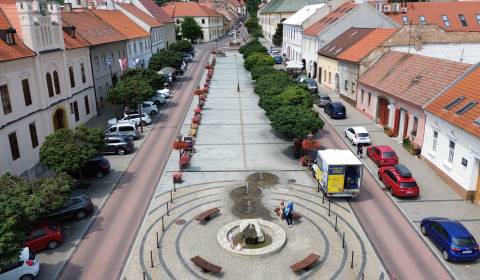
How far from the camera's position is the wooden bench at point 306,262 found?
19484 millimetres

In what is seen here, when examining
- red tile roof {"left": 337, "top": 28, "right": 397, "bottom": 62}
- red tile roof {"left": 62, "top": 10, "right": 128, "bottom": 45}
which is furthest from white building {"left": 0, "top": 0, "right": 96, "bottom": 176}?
red tile roof {"left": 337, "top": 28, "right": 397, "bottom": 62}

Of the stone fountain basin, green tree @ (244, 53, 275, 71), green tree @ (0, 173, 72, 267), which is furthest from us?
green tree @ (244, 53, 275, 71)

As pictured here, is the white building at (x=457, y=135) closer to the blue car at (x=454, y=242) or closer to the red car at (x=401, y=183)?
the red car at (x=401, y=183)

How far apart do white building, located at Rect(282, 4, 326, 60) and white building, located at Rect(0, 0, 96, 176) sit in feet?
159

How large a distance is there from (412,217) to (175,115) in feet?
106

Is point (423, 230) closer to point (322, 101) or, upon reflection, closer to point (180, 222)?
point (180, 222)

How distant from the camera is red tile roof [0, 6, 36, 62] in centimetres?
3066

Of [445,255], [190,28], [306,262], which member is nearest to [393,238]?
[445,255]

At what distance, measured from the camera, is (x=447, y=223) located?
2156 cm

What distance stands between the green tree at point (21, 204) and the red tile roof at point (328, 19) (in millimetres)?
53909

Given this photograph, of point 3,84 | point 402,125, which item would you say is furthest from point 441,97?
point 3,84

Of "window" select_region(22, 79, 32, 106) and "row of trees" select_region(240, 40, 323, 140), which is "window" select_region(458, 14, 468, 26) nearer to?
"row of trees" select_region(240, 40, 323, 140)

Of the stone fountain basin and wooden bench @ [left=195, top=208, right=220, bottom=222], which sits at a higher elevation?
wooden bench @ [left=195, top=208, right=220, bottom=222]

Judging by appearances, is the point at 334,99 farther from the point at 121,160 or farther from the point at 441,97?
the point at 121,160
